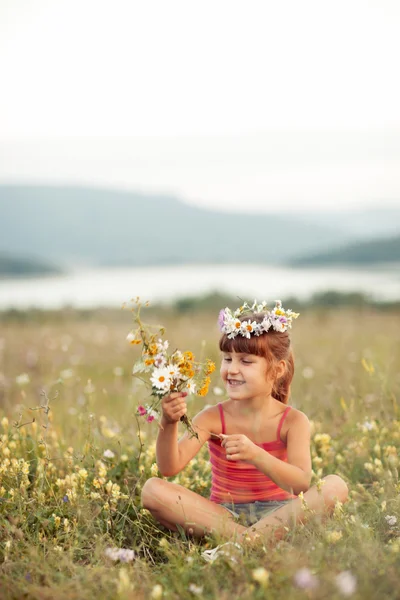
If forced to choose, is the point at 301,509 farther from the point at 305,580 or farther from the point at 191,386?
the point at 305,580

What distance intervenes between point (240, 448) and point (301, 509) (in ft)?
1.80

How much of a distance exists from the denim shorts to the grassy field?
0.29 metres

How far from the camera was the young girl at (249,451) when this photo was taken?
12.9 ft

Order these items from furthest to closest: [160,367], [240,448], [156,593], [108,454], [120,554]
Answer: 1. [108,454]
2. [240,448]
3. [160,367]
4. [120,554]
5. [156,593]

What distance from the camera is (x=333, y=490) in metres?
4.12

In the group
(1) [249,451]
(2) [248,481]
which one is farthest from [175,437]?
(2) [248,481]

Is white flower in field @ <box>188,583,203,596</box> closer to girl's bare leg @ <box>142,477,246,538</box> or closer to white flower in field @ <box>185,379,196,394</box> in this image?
girl's bare leg @ <box>142,477,246,538</box>

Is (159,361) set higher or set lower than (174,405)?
higher

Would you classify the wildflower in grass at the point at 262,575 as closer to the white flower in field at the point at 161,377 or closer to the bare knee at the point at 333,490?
the white flower in field at the point at 161,377

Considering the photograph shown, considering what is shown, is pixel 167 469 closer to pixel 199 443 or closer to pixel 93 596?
pixel 199 443

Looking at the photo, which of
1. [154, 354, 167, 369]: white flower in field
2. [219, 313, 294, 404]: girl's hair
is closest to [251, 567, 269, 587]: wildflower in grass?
[154, 354, 167, 369]: white flower in field

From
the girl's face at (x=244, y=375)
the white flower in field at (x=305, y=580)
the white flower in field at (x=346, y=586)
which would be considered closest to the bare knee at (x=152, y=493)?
the girl's face at (x=244, y=375)

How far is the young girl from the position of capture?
3.94m

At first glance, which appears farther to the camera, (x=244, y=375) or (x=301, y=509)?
(x=244, y=375)
